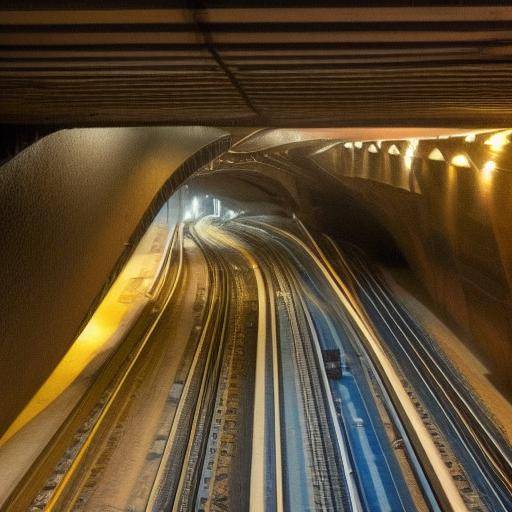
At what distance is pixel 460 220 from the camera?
37.4ft

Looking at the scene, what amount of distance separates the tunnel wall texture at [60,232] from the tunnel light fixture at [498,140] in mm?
4560

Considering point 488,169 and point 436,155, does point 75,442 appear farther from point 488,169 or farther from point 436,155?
point 436,155

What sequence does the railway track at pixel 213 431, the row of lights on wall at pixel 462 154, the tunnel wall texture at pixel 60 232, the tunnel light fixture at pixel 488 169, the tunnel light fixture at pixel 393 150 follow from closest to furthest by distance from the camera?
1. the tunnel wall texture at pixel 60 232
2. the railway track at pixel 213 431
3. the row of lights on wall at pixel 462 154
4. the tunnel light fixture at pixel 488 169
5. the tunnel light fixture at pixel 393 150

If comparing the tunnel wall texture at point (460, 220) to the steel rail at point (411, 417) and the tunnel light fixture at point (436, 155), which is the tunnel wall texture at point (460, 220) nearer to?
the tunnel light fixture at point (436, 155)

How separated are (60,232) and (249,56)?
4.95m

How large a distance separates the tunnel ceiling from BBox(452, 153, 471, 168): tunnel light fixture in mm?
5702

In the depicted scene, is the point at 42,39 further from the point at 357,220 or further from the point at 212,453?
the point at 357,220

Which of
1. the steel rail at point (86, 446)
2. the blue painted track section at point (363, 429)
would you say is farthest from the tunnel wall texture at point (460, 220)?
the steel rail at point (86, 446)

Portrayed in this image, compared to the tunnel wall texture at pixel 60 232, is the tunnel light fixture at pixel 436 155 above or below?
above

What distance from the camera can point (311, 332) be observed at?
13141mm

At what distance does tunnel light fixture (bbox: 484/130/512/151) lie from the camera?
831 cm

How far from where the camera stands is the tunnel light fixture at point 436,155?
452 inches

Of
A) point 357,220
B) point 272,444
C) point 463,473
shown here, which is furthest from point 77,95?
point 357,220

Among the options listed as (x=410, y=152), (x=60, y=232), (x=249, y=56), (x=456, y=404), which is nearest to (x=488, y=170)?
(x=456, y=404)
